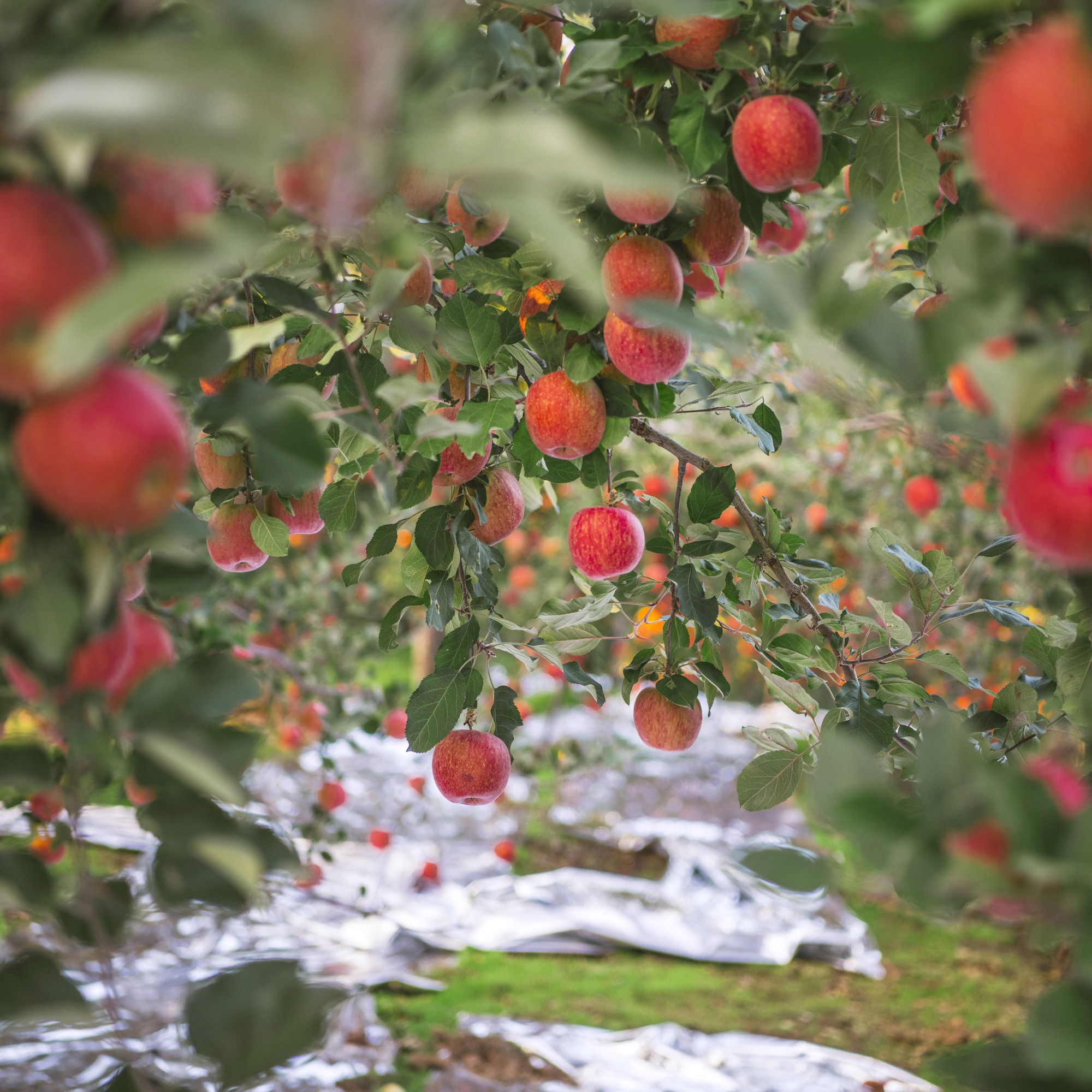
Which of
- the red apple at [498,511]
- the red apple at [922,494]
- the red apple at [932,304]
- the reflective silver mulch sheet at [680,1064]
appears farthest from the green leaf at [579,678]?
the red apple at [922,494]

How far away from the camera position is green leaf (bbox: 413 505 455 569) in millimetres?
961

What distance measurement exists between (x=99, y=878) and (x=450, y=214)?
0.66 meters

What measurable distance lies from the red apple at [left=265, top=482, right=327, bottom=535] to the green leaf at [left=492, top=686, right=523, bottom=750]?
0.90 ft

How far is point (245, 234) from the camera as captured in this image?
33 cm

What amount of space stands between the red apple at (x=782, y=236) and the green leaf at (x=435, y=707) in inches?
23.7

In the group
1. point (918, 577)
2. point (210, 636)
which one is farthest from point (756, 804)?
point (210, 636)

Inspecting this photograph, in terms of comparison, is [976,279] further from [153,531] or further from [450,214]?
[450,214]

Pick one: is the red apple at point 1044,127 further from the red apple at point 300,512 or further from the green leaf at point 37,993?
the red apple at point 300,512

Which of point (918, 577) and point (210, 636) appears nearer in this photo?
point (918, 577)

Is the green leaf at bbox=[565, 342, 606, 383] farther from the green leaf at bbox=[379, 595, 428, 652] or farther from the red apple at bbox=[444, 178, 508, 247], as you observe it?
the green leaf at bbox=[379, 595, 428, 652]

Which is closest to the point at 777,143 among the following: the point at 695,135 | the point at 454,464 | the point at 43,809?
the point at 695,135

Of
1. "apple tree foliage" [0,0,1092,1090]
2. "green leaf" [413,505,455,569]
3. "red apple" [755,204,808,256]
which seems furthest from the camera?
"red apple" [755,204,808,256]

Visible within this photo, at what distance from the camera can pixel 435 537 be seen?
3.18ft

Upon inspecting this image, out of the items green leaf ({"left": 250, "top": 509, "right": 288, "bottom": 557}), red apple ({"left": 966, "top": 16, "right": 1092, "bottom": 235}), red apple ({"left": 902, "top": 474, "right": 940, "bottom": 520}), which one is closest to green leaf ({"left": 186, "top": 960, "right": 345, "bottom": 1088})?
red apple ({"left": 966, "top": 16, "right": 1092, "bottom": 235})
